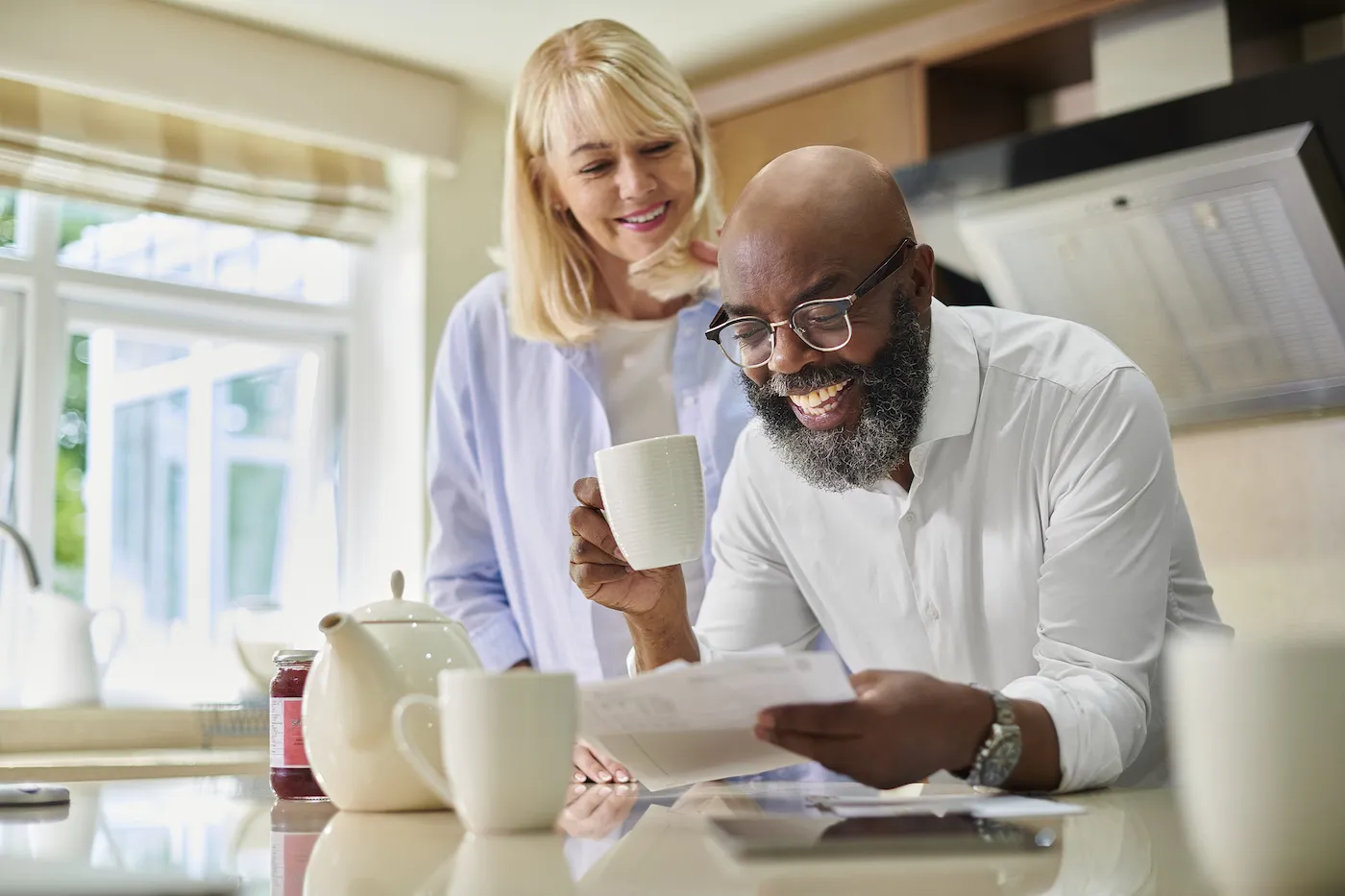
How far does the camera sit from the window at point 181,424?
348 cm

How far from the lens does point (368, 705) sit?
0.93 m

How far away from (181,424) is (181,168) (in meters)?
0.68

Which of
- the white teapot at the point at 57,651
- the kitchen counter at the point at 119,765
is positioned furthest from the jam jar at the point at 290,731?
the white teapot at the point at 57,651

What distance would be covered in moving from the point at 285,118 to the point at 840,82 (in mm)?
1408

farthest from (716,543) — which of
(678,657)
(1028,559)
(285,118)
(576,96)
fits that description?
(285,118)

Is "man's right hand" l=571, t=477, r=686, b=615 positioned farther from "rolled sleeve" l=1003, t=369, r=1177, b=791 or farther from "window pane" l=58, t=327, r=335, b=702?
"window pane" l=58, t=327, r=335, b=702

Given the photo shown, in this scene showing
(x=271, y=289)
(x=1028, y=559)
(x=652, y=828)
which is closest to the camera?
(x=652, y=828)

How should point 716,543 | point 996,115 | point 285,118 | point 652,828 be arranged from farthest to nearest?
point 285,118 < point 996,115 < point 716,543 < point 652,828

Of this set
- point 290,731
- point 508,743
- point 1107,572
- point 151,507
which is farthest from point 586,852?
point 151,507

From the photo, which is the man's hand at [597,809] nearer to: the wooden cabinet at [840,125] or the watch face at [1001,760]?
the watch face at [1001,760]

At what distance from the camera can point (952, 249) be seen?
3.07 meters

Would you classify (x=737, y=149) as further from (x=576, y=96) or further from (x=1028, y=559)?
(x=1028, y=559)

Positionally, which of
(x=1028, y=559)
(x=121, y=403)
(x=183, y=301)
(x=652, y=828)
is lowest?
(x=652, y=828)

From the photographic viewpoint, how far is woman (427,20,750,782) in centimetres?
177
